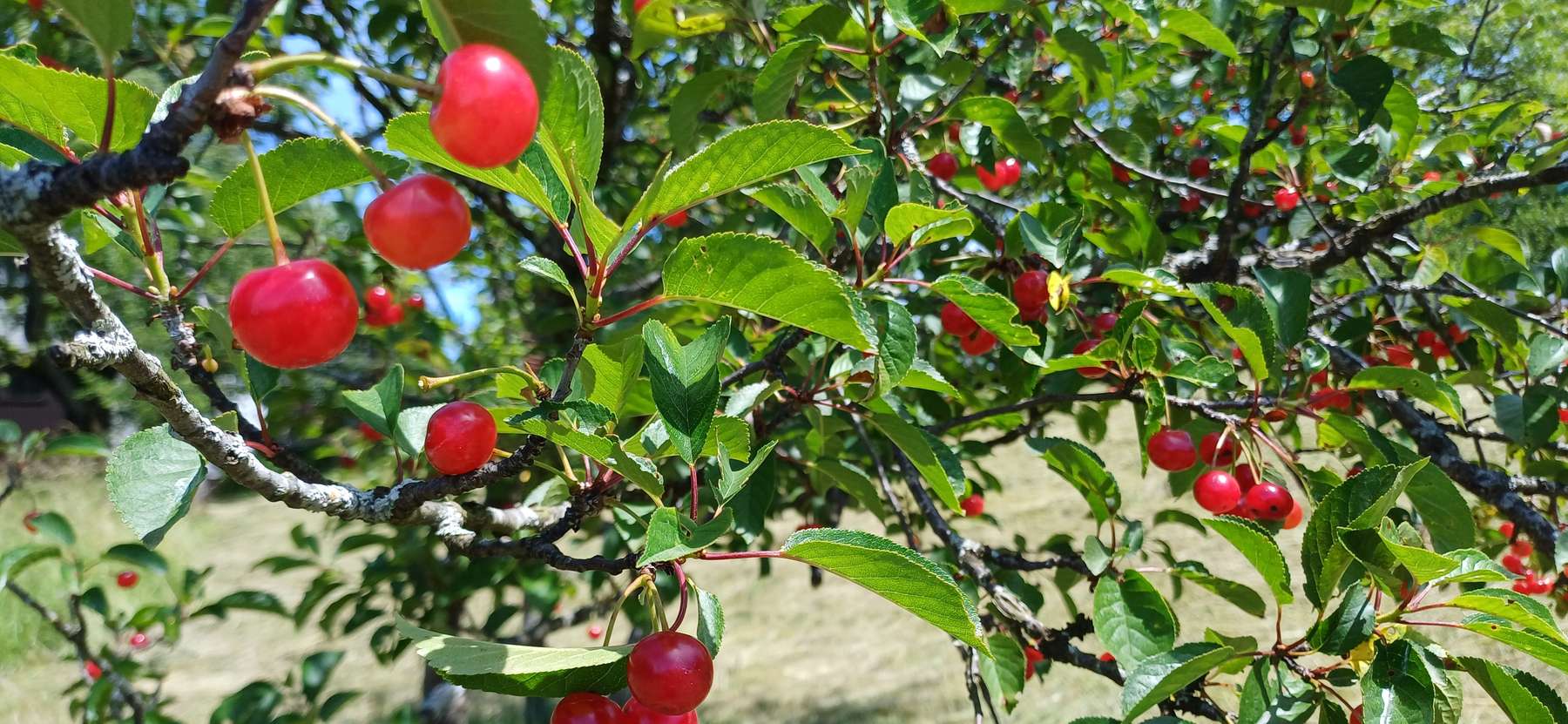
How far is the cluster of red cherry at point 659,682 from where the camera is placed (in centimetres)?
83

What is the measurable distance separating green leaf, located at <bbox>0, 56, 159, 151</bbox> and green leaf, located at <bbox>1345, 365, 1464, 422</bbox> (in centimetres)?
178

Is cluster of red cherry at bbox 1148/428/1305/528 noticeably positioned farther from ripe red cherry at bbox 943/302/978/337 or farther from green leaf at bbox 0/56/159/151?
green leaf at bbox 0/56/159/151

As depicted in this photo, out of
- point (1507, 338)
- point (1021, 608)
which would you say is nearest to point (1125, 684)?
point (1021, 608)

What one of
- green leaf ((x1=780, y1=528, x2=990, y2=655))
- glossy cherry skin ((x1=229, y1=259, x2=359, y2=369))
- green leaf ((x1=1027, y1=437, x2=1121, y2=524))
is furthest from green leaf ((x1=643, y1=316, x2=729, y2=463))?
green leaf ((x1=1027, y1=437, x2=1121, y2=524))

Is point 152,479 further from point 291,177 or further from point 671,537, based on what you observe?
point 671,537

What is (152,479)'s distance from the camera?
921mm

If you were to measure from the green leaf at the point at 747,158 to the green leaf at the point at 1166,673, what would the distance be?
73 cm

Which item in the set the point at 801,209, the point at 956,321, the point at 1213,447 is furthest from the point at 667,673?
the point at 1213,447

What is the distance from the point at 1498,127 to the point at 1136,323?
4.89 feet

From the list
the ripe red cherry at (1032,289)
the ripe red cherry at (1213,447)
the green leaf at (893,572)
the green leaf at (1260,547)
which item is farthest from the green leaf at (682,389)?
the ripe red cherry at (1213,447)

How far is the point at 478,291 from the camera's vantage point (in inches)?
183

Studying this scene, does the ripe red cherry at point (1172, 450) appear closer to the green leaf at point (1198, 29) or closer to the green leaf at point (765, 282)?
the green leaf at point (1198, 29)

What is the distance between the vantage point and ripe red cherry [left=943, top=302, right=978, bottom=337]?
1.73 meters

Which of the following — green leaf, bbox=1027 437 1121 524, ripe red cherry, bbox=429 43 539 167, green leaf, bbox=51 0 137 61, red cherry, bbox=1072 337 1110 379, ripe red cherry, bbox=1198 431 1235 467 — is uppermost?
green leaf, bbox=51 0 137 61
